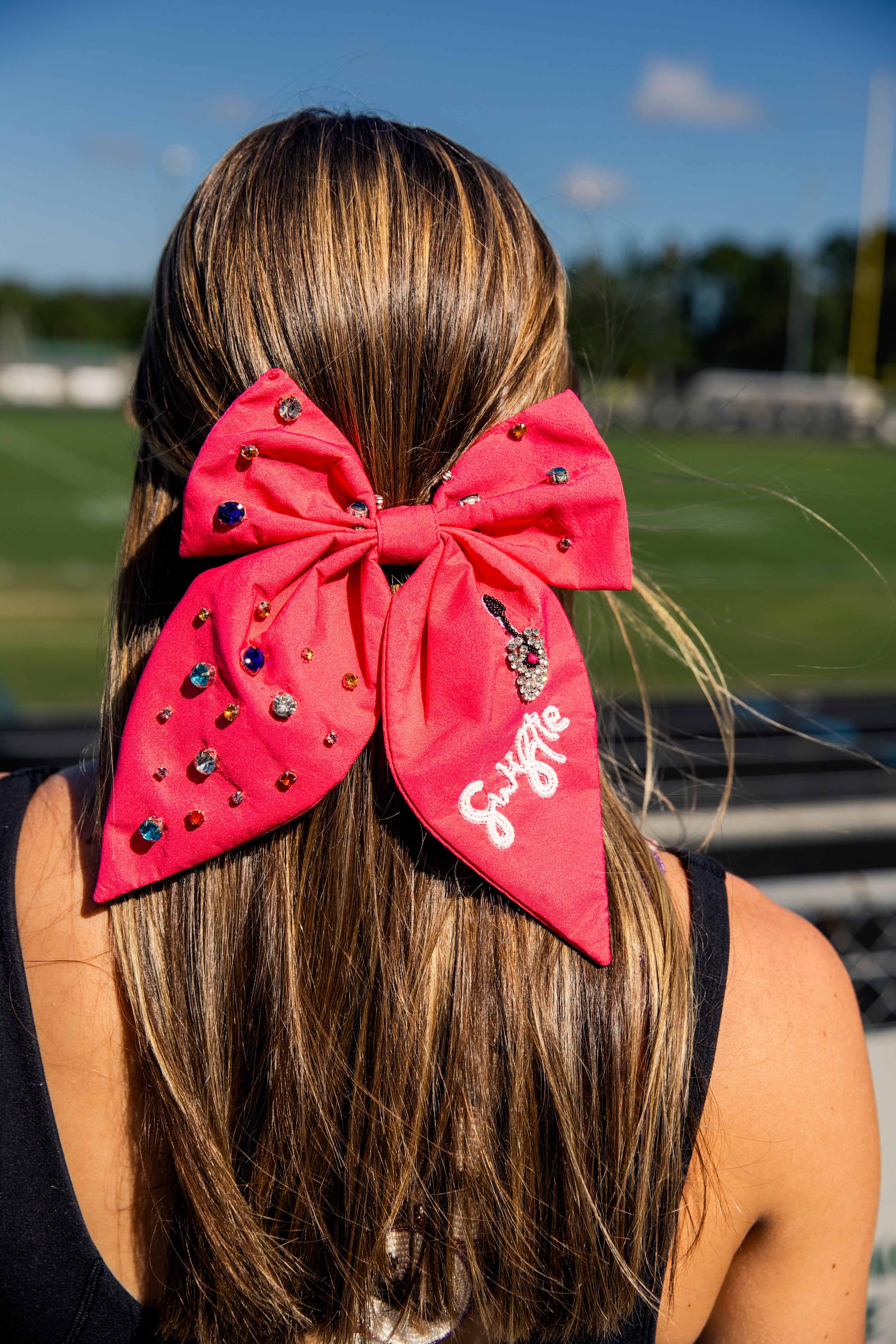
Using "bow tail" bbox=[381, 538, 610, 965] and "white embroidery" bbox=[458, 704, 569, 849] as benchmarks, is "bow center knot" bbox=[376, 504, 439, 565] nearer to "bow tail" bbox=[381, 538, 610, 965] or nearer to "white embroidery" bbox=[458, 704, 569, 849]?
"bow tail" bbox=[381, 538, 610, 965]

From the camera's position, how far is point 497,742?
842 millimetres

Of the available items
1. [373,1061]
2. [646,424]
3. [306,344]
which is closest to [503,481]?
[306,344]

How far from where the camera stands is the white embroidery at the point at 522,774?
2.76ft

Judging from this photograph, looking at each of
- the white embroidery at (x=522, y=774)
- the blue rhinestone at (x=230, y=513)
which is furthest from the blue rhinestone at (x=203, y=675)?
the white embroidery at (x=522, y=774)

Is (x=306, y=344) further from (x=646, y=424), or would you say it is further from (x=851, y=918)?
(x=646, y=424)

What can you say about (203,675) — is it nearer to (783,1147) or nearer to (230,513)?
(230,513)

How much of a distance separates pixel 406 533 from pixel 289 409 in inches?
5.6

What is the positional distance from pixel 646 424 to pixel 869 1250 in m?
34.8

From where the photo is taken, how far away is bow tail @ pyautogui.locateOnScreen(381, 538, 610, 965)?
84 centimetres

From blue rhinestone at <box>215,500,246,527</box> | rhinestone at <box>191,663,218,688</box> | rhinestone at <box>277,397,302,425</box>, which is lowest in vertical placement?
rhinestone at <box>191,663,218,688</box>

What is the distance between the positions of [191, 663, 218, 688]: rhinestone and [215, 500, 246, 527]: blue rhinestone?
122mm

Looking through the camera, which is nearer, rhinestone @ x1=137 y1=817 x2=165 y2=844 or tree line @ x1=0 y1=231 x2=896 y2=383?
rhinestone @ x1=137 y1=817 x2=165 y2=844

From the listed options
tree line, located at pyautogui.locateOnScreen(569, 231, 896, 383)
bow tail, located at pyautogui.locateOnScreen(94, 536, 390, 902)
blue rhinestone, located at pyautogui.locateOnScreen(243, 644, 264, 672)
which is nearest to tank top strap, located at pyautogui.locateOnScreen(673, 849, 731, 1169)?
bow tail, located at pyautogui.locateOnScreen(94, 536, 390, 902)

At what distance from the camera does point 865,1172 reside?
0.99m
